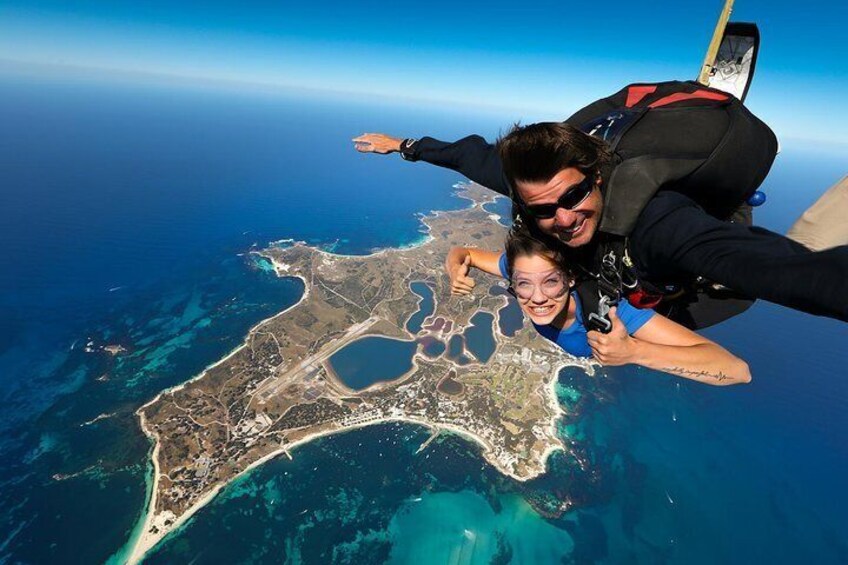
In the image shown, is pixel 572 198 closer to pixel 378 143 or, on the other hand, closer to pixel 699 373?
pixel 699 373

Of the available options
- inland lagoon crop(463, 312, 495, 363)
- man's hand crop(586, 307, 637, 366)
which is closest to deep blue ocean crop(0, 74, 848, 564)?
inland lagoon crop(463, 312, 495, 363)

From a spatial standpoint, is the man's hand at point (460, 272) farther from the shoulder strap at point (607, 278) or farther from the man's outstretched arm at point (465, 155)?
the shoulder strap at point (607, 278)

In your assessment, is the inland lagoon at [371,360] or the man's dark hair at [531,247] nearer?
the man's dark hair at [531,247]

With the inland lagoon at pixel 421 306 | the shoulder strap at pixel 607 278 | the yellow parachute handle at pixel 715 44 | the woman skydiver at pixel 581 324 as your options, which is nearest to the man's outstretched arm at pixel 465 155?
the woman skydiver at pixel 581 324

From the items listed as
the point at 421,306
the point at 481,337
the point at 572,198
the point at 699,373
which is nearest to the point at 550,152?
the point at 572,198

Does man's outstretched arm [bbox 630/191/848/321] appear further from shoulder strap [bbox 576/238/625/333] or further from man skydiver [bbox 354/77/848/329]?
shoulder strap [bbox 576/238/625/333]

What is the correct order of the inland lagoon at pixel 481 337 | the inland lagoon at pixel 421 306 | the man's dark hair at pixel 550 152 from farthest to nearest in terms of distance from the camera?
1. the inland lagoon at pixel 421 306
2. the inland lagoon at pixel 481 337
3. the man's dark hair at pixel 550 152
